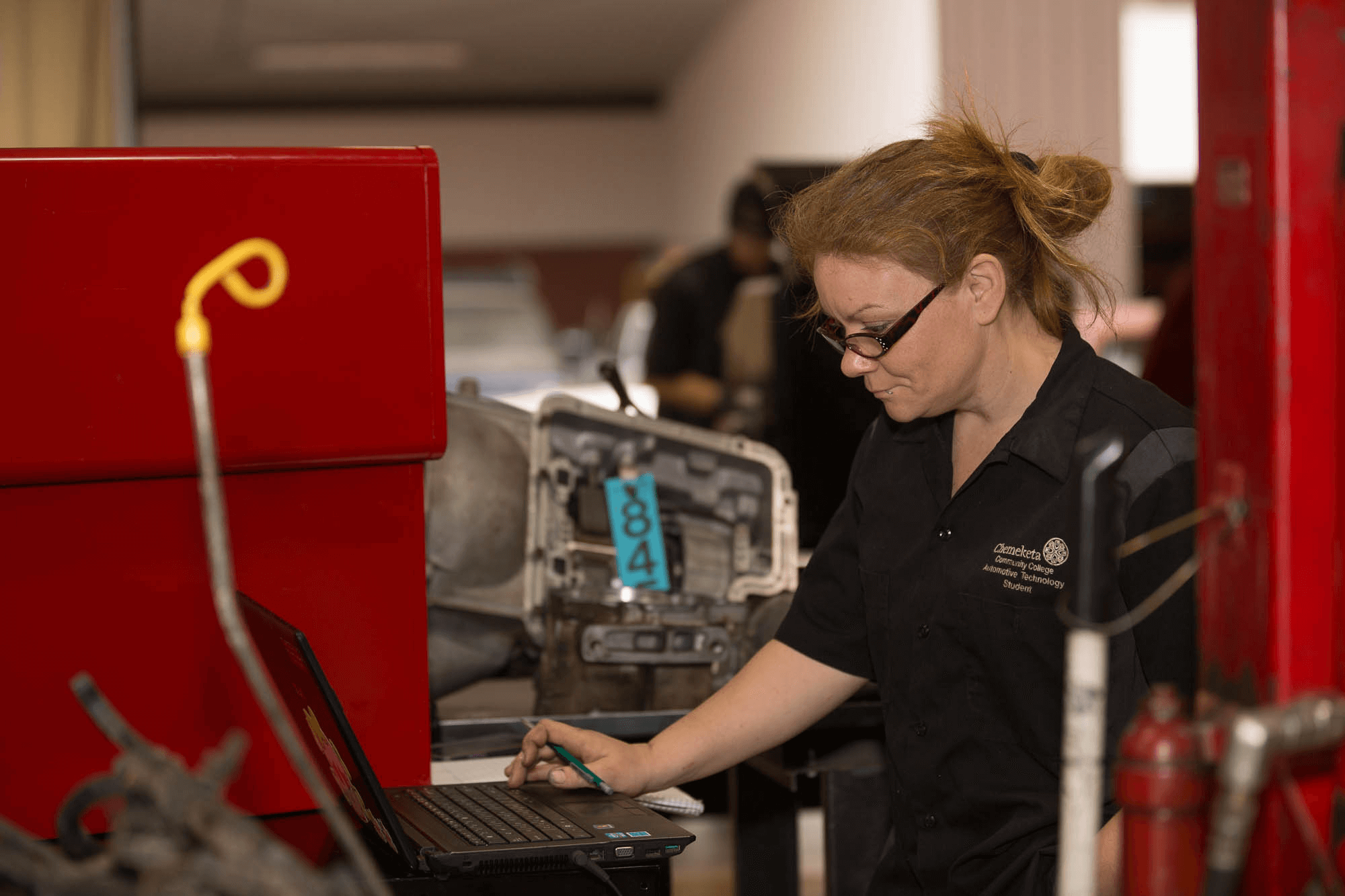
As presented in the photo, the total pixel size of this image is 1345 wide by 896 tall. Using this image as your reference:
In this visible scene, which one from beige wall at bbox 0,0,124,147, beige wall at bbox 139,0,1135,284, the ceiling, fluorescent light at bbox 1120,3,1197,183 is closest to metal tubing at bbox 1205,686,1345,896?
beige wall at bbox 139,0,1135,284

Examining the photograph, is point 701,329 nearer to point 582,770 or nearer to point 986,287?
point 986,287

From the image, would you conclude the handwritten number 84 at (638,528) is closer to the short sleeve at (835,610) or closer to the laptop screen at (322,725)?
the short sleeve at (835,610)

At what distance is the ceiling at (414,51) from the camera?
7258 mm

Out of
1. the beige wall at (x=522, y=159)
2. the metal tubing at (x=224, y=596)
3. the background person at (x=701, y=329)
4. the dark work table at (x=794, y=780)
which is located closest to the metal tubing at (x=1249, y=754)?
the metal tubing at (x=224, y=596)

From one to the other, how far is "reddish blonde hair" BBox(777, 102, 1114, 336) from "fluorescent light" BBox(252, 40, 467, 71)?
23.9ft

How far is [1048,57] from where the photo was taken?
4.52m

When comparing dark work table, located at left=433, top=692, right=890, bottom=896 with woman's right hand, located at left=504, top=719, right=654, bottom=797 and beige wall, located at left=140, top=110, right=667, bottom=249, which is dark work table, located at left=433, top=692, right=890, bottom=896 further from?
beige wall, located at left=140, top=110, right=667, bottom=249

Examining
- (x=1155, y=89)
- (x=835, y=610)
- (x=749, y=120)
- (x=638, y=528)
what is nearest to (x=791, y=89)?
(x=749, y=120)

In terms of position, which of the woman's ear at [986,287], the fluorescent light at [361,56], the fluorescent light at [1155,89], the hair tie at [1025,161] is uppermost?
the fluorescent light at [361,56]

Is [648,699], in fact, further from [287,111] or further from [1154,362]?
[287,111]

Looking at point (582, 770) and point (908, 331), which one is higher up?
point (908, 331)

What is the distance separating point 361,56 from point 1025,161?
7.71 meters

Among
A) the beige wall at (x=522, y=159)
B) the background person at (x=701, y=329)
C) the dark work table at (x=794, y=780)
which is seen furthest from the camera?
the beige wall at (x=522, y=159)

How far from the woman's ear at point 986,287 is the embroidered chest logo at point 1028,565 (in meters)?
0.22
